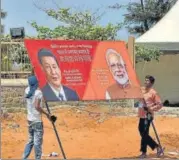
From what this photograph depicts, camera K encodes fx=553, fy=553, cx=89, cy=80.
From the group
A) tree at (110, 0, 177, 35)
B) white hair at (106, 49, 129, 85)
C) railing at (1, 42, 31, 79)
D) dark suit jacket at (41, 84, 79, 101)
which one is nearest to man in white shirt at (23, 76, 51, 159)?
dark suit jacket at (41, 84, 79, 101)

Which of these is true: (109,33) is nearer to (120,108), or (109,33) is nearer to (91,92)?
(120,108)

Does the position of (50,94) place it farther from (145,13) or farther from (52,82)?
(145,13)

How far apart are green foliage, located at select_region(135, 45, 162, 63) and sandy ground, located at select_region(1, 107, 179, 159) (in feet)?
11.5

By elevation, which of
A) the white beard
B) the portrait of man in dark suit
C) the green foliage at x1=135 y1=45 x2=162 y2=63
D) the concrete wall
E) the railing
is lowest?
the concrete wall

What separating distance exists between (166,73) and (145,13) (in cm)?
1350

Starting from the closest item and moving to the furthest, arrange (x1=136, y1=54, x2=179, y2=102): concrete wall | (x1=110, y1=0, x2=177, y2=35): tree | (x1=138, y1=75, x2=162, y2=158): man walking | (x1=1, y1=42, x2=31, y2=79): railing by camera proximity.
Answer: (x1=138, y1=75, x2=162, y2=158): man walking → (x1=1, y1=42, x2=31, y2=79): railing → (x1=136, y1=54, x2=179, y2=102): concrete wall → (x1=110, y1=0, x2=177, y2=35): tree

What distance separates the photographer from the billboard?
8258 mm

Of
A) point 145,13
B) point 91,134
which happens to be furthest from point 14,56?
point 145,13

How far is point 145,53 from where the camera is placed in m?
18.5

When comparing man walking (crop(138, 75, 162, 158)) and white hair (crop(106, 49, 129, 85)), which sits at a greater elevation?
white hair (crop(106, 49, 129, 85))

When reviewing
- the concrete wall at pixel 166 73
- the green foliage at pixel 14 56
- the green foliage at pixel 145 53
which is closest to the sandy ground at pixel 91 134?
the green foliage at pixel 14 56

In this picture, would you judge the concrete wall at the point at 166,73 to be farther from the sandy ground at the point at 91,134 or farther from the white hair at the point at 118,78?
the white hair at the point at 118,78

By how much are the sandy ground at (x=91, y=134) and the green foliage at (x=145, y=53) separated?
138 inches

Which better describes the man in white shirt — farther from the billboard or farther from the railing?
the railing
